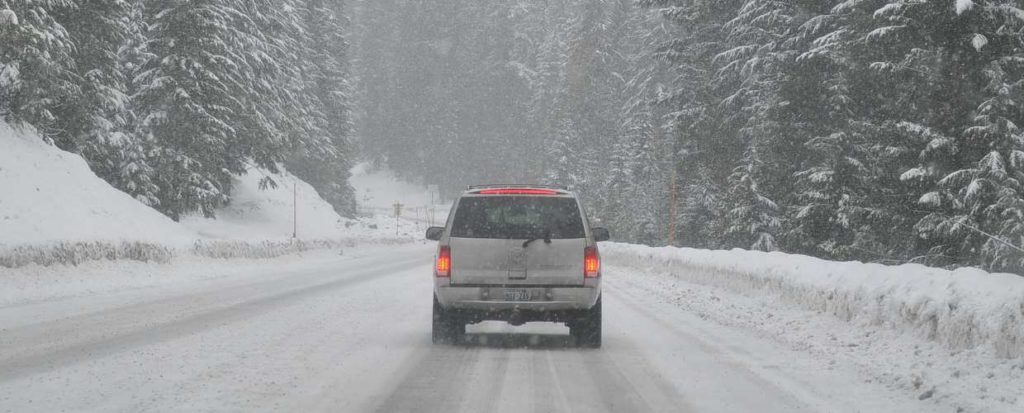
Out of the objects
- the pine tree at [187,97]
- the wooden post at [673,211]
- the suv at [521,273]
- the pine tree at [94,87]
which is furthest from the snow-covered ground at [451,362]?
the wooden post at [673,211]

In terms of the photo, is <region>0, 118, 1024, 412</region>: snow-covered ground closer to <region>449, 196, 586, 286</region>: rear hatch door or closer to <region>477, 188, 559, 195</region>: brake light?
<region>449, 196, 586, 286</region>: rear hatch door

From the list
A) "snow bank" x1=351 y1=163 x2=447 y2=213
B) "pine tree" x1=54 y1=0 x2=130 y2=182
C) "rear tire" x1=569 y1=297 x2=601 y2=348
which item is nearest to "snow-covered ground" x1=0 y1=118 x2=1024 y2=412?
"rear tire" x1=569 y1=297 x2=601 y2=348

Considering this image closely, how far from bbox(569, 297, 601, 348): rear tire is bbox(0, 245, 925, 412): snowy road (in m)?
0.19

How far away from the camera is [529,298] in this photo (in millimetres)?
9383

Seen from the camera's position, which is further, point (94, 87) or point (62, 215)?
point (94, 87)

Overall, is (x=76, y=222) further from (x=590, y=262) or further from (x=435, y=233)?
(x=590, y=262)

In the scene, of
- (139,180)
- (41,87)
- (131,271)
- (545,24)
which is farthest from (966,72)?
(545,24)

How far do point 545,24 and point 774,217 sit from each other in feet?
252

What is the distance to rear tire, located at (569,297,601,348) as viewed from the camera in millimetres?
9578

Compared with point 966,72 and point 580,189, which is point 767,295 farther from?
point 580,189

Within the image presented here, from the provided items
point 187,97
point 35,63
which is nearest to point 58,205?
point 35,63

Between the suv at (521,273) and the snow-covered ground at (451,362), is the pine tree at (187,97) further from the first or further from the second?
the suv at (521,273)

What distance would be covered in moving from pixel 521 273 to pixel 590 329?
3.41 ft

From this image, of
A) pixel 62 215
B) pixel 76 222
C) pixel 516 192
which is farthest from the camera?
pixel 62 215
